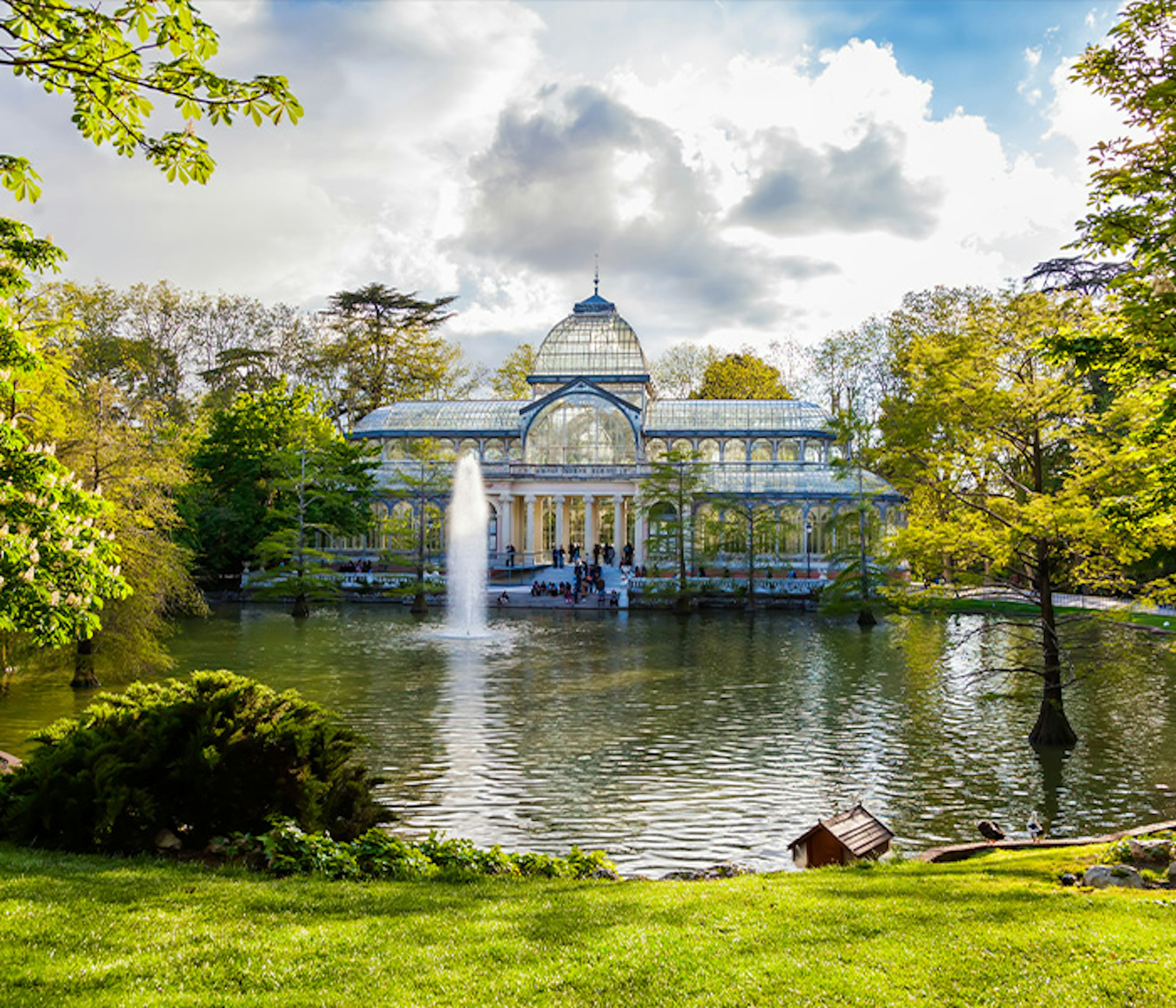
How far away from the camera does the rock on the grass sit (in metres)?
6.84

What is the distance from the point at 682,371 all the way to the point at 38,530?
66.7 meters

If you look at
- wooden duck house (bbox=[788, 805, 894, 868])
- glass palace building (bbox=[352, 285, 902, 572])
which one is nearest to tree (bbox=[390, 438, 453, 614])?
glass palace building (bbox=[352, 285, 902, 572])

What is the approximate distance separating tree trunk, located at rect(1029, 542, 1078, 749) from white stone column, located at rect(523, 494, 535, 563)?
38.1 metres

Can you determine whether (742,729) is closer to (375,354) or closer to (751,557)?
(751,557)

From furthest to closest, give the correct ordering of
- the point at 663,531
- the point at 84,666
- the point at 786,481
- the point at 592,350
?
the point at 592,350
the point at 786,481
the point at 663,531
the point at 84,666

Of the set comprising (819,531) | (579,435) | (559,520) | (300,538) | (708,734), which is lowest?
(708,734)

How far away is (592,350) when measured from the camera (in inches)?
2159

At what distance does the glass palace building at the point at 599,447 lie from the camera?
155 feet

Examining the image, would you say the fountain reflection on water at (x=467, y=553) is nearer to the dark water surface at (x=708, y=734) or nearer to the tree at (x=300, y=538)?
the tree at (x=300, y=538)

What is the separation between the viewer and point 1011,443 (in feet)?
52.9

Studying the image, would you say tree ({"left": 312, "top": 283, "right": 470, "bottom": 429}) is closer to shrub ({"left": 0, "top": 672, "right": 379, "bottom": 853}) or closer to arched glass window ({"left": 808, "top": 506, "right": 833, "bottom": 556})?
arched glass window ({"left": 808, "top": 506, "right": 833, "bottom": 556})

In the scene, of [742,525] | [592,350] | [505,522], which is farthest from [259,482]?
[742,525]

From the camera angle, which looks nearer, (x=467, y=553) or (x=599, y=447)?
(x=467, y=553)

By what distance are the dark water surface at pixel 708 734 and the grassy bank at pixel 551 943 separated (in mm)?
3147
